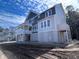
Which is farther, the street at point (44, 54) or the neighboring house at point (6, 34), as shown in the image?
the neighboring house at point (6, 34)

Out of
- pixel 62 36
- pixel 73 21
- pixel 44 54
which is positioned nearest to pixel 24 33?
pixel 73 21

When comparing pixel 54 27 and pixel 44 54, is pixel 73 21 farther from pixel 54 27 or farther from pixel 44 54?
pixel 44 54

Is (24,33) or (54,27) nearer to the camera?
(54,27)

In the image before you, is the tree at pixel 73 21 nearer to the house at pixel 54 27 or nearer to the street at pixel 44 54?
the house at pixel 54 27

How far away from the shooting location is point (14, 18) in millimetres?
12859

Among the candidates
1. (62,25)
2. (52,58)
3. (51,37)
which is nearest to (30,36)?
(51,37)

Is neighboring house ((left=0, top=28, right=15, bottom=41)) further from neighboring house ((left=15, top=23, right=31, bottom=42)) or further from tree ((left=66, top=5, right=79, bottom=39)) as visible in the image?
tree ((left=66, top=5, right=79, bottom=39))

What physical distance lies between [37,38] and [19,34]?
988 cm

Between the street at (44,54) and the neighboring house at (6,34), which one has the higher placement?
the neighboring house at (6,34)

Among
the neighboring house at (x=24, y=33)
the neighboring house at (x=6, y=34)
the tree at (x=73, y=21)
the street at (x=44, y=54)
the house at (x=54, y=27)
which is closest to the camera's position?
the street at (x=44, y=54)

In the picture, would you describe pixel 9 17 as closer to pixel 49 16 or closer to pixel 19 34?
pixel 49 16

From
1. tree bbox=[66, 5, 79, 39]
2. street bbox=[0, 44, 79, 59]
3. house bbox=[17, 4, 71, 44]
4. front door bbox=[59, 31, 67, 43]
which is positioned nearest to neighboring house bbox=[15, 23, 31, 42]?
house bbox=[17, 4, 71, 44]

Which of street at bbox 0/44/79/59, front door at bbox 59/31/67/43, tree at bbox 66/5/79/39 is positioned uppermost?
tree at bbox 66/5/79/39

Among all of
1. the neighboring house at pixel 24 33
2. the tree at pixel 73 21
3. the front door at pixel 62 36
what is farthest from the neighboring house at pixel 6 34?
the tree at pixel 73 21
